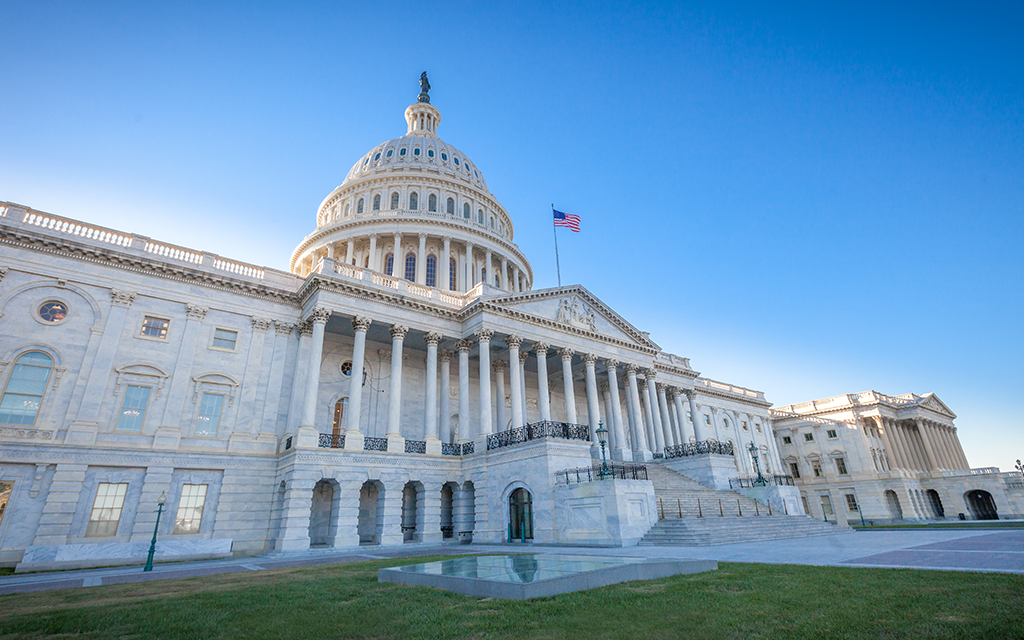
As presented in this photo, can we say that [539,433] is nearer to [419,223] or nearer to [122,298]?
[122,298]

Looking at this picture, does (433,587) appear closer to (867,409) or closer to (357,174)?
(357,174)

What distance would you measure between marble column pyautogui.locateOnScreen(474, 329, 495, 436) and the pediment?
2278mm

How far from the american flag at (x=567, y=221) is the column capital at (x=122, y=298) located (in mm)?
27056

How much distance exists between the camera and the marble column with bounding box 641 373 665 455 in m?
42.5

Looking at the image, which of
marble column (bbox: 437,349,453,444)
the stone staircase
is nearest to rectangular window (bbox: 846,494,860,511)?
the stone staircase

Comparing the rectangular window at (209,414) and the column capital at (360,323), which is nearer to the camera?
the rectangular window at (209,414)

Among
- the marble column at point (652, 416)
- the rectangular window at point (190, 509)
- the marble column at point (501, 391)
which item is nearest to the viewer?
the rectangular window at point (190, 509)

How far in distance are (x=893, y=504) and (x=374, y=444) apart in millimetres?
62538

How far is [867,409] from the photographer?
63375 mm

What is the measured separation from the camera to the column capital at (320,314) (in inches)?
1160

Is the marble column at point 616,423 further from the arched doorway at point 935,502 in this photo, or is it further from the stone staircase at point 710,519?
the arched doorway at point 935,502

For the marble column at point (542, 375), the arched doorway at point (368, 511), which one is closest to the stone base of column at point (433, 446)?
the arched doorway at point (368, 511)

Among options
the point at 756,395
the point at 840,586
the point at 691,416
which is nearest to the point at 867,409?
the point at 756,395

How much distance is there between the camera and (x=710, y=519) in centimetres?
2402
